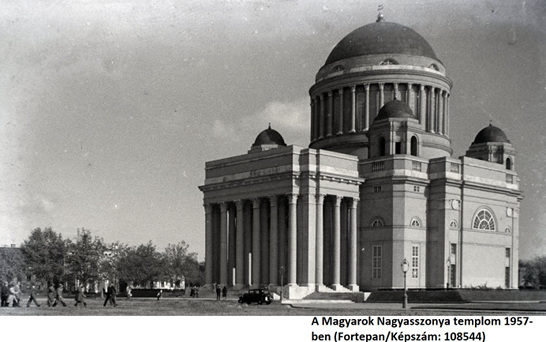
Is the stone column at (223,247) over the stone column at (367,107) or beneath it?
beneath

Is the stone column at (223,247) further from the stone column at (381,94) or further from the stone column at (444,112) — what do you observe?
the stone column at (444,112)

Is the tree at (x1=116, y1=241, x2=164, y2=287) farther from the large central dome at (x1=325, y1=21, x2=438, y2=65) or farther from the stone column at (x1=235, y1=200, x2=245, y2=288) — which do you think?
the large central dome at (x1=325, y1=21, x2=438, y2=65)

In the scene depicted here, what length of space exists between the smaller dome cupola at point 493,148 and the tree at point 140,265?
5221cm

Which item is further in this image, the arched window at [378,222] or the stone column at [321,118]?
the stone column at [321,118]

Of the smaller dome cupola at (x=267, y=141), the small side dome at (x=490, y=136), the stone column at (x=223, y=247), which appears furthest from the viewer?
the smaller dome cupola at (x=267, y=141)

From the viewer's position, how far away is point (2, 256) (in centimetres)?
9481

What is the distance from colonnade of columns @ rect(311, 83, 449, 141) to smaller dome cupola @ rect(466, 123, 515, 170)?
162 inches

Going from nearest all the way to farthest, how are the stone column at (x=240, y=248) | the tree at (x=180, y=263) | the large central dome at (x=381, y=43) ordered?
the stone column at (x=240, y=248)
the large central dome at (x=381, y=43)
the tree at (x=180, y=263)

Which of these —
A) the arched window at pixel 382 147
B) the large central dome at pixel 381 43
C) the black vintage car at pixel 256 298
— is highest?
the large central dome at pixel 381 43

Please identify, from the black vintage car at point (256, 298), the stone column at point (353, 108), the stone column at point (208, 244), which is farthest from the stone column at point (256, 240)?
the black vintage car at point (256, 298)

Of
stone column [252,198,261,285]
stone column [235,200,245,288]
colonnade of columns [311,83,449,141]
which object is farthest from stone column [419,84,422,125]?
stone column [235,200,245,288]

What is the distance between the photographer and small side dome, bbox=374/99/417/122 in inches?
2835

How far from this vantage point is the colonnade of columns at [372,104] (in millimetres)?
79062

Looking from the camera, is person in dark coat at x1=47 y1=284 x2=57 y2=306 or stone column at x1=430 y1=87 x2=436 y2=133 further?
stone column at x1=430 y1=87 x2=436 y2=133
